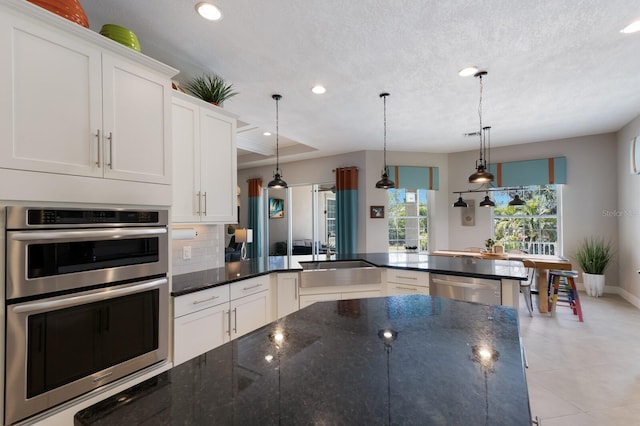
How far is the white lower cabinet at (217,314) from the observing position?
202 cm

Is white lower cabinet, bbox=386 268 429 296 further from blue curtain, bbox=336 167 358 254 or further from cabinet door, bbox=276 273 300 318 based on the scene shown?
blue curtain, bbox=336 167 358 254

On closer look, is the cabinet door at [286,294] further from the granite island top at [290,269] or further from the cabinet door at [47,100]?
the cabinet door at [47,100]

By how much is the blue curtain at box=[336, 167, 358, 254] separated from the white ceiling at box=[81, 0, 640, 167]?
179cm

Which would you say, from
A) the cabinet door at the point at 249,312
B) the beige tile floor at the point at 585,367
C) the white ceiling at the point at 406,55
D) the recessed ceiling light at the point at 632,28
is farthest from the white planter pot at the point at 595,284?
the cabinet door at the point at 249,312

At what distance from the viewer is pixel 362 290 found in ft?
9.62

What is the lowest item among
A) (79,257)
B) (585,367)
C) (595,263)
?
(585,367)

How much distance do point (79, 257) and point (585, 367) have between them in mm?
3997

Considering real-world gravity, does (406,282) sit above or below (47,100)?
below

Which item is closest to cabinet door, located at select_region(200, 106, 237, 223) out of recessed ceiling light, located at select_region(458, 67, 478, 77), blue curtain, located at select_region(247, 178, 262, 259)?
recessed ceiling light, located at select_region(458, 67, 478, 77)

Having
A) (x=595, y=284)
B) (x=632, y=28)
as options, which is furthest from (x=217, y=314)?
(x=595, y=284)

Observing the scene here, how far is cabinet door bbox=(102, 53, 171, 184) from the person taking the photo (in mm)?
1677

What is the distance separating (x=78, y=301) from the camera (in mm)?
1482

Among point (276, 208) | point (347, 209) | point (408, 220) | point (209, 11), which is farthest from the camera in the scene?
point (276, 208)

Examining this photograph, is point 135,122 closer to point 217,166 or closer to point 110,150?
point 110,150
